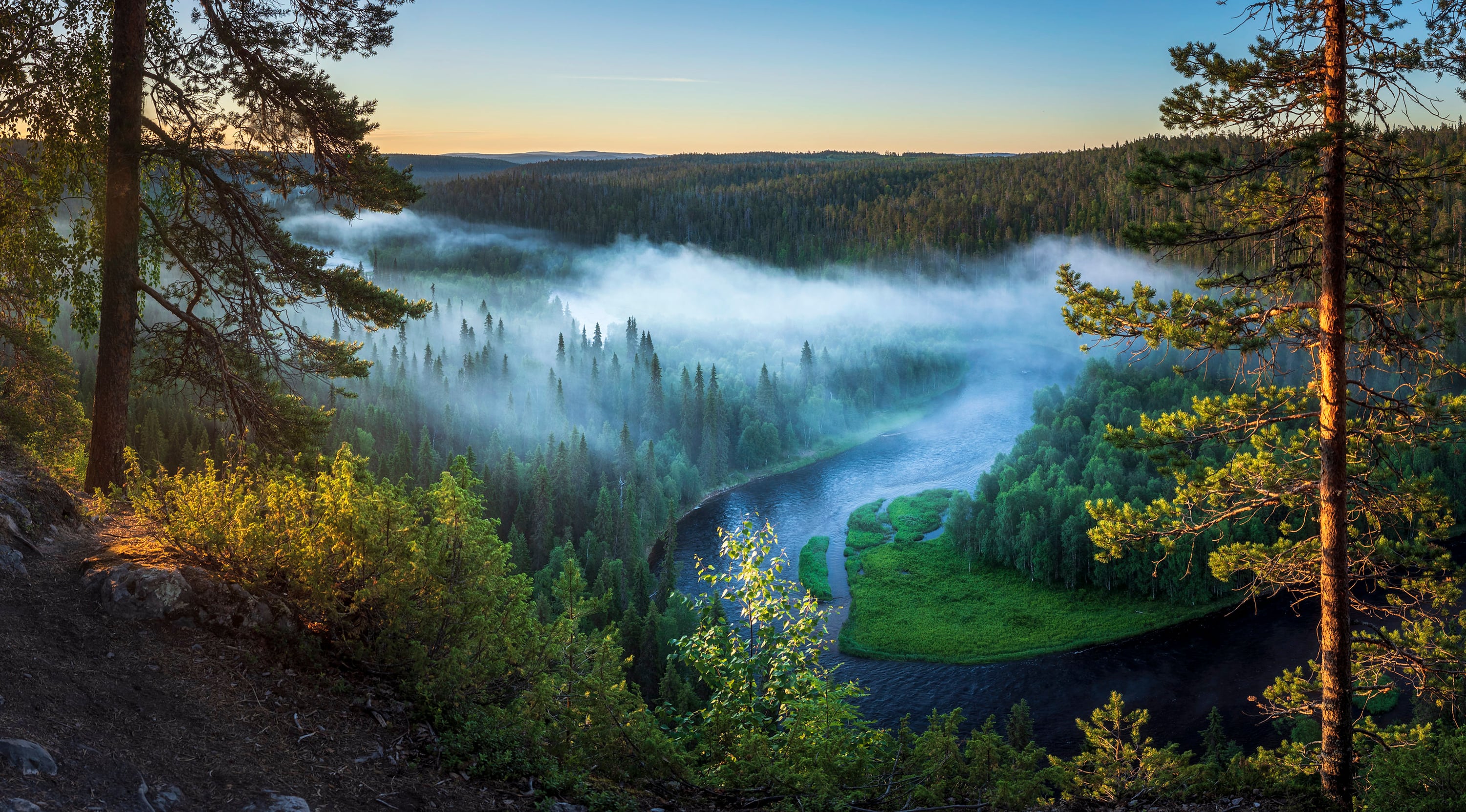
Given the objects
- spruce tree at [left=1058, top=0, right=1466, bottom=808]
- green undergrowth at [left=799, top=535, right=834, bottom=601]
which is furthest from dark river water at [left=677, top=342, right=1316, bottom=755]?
spruce tree at [left=1058, top=0, right=1466, bottom=808]

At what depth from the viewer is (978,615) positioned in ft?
251

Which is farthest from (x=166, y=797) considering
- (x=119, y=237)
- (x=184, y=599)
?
(x=119, y=237)

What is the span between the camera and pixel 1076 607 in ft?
255

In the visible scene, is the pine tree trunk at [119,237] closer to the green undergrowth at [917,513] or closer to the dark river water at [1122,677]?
the dark river water at [1122,677]

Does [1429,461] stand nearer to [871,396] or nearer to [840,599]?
[840,599]

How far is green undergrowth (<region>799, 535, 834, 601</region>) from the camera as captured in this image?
83.1 meters

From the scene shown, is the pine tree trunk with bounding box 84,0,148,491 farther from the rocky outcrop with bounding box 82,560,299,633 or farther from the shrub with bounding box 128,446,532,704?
the rocky outcrop with bounding box 82,560,299,633

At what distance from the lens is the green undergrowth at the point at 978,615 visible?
6962 cm

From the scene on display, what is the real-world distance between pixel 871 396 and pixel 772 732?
16741 cm

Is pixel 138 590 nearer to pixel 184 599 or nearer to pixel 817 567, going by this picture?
pixel 184 599

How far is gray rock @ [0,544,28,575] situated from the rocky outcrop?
0.69 m

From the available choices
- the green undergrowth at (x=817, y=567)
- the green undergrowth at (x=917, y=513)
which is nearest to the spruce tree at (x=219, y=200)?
the green undergrowth at (x=817, y=567)

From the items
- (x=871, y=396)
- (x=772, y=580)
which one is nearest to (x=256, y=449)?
(x=772, y=580)

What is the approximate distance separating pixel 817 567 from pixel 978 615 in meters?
18.8
